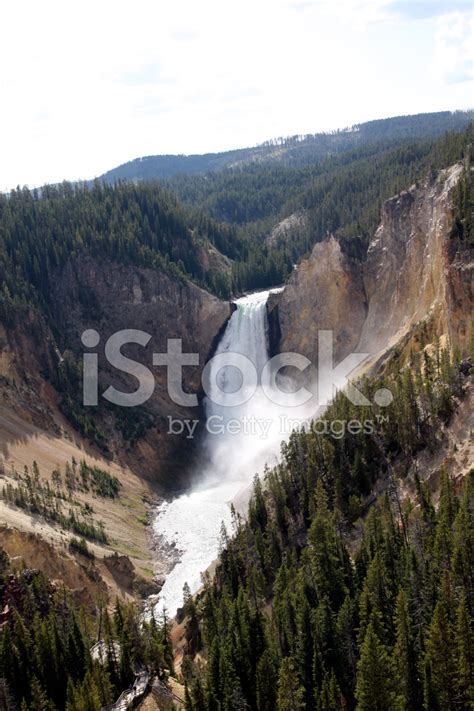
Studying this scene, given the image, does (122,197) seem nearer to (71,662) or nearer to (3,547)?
(3,547)

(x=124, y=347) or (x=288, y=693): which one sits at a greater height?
(x=124, y=347)

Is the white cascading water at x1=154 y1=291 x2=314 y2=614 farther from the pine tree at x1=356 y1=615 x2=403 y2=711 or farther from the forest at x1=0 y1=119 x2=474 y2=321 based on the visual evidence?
the pine tree at x1=356 y1=615 x2=403 y2=711

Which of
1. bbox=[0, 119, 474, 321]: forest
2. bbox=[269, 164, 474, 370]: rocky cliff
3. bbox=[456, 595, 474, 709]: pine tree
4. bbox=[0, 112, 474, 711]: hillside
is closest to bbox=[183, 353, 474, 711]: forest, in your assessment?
bbox=[456, 595, 474, 709]: pine tree

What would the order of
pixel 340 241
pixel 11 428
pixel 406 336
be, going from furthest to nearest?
pixel 340 241 → pixel 11 428 → pixel 406 336

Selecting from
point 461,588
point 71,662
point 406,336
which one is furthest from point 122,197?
point 461,588

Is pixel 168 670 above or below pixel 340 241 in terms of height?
below

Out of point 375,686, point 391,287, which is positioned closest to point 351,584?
point 375,686

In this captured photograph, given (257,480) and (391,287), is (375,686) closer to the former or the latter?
(257,480)
